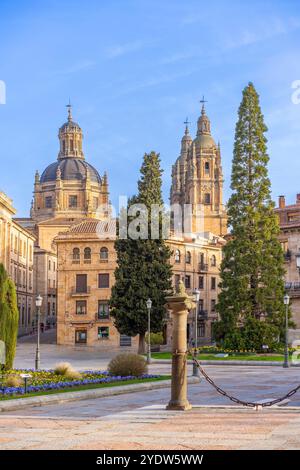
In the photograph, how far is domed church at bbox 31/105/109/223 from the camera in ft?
378

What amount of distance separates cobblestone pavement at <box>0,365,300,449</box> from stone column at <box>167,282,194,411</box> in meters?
0.40

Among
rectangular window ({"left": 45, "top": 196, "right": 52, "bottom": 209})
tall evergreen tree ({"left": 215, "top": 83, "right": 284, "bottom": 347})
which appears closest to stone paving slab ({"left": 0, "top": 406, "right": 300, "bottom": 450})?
tall evergreen tree ({"left": 215, "top": 83, "right": 284, "bottom": 347})

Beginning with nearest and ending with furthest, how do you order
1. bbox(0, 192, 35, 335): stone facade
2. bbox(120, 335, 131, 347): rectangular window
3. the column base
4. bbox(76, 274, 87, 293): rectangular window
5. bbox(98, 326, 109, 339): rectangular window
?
the column base
bbox(120, 335, 131, 347): rectangular window
bbox(98, 326, 109, 339): rectangular window
bbox(76, 274, 87, 293): rectangular window
bbox(0, 192, 35, 335): stone facade

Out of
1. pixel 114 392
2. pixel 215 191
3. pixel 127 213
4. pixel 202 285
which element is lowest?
pixel 114 392

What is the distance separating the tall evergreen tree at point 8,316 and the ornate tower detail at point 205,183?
315 feet

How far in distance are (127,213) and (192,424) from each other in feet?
127

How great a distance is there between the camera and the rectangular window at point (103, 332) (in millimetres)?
63491

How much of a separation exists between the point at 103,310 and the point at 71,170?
58.5 m

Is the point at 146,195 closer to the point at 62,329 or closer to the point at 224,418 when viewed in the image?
the point at 62,329

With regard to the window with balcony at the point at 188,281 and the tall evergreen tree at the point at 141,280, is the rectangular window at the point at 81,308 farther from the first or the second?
the tall evergreen tree at the point at 141,280

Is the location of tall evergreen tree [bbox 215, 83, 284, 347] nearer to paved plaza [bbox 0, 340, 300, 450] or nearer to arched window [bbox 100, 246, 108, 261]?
arched window [bbox 100, 246, 108, 261]

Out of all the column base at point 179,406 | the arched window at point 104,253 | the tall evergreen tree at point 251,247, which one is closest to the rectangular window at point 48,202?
the arched window at point 104,253

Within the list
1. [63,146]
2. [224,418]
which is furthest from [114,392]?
[63,146]
